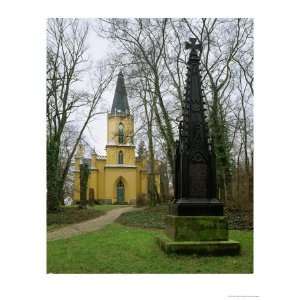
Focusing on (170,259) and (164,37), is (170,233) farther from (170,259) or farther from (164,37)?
(164,37)

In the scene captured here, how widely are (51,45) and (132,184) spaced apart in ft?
40.3

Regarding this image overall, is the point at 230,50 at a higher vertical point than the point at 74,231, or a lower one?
higher

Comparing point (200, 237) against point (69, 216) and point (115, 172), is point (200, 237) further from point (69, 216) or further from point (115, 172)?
point (115, 172)

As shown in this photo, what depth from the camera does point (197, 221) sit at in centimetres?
716

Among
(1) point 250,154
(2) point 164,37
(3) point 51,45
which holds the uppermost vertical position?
(2) point 164,37

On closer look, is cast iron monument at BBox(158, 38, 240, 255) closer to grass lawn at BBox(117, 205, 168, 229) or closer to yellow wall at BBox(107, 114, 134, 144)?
grass lawn at BBox(117, 205, 168, 229)

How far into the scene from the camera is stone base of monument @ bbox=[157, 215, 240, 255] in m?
6.88

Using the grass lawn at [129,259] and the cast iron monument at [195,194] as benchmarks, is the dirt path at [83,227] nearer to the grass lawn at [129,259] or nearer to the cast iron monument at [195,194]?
the grass lawn at [129,259]

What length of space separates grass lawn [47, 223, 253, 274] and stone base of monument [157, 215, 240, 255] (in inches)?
5.3

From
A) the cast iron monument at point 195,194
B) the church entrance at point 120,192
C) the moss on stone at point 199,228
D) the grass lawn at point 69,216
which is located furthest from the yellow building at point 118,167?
the moss on stone at point 199,228

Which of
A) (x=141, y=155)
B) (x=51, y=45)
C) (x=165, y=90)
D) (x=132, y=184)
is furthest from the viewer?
(x=132, y=184)

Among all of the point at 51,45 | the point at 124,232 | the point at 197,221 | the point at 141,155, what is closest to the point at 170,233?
the point at 197,221

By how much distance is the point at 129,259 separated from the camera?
6.84m

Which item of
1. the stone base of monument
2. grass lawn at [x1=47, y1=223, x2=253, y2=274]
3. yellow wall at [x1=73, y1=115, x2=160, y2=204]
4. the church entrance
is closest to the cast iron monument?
the stone base of monument
